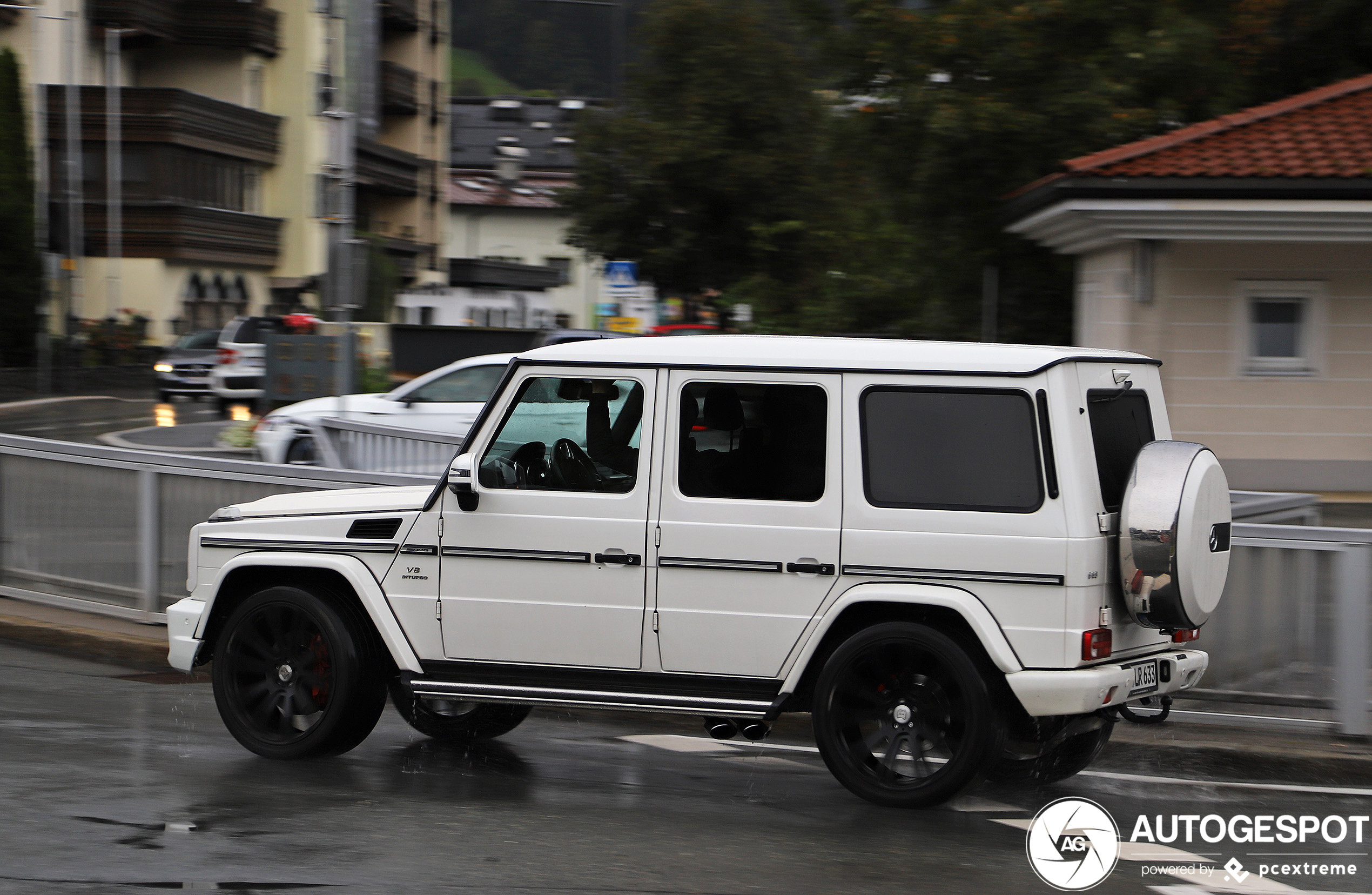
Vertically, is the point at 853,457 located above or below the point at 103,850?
above

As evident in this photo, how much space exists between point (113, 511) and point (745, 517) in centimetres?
567

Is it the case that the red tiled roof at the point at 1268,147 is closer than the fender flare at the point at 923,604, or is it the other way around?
the fender flare at the point at 923,604

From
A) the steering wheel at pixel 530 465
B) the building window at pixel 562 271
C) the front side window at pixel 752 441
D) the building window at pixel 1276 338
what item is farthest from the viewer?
the building window at pixel 562 271

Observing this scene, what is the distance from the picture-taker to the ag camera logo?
5.41m

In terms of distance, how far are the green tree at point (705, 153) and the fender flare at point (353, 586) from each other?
31.9 meters

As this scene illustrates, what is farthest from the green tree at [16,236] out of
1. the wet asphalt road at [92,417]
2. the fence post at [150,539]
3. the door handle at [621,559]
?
the door handle at [621,559]

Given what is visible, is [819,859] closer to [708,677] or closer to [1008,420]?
[708,677]

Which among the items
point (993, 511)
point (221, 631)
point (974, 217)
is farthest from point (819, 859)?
point (974, 217)

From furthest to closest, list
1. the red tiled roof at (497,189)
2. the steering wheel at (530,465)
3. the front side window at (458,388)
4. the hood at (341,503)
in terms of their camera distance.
A: the red tiled roof at (497,189), the front side window at (458,388), the hood at (341,503), the steering wheel at (530,465)

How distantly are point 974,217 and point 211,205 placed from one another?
137ft

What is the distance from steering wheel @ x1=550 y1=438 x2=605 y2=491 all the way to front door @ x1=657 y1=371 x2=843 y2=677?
13.0 inches

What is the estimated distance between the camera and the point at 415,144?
7869cm

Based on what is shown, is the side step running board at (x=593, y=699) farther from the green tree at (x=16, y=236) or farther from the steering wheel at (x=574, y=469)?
the green tree at (x=16, y=236)

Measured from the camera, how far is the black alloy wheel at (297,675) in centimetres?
688
